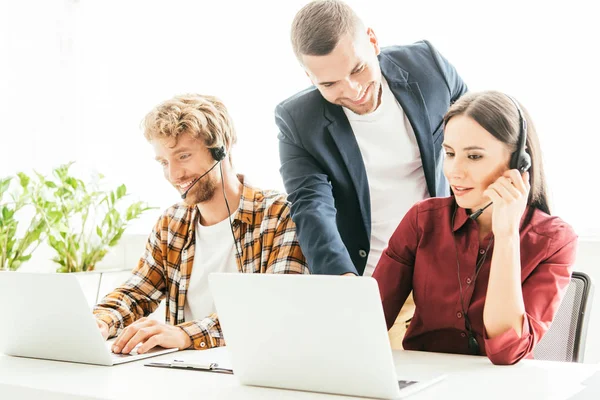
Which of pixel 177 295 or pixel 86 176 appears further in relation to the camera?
pixel 86 176

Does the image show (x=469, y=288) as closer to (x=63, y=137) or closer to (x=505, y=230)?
(x=505, y=230)

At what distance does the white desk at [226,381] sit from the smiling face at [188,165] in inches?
27.9

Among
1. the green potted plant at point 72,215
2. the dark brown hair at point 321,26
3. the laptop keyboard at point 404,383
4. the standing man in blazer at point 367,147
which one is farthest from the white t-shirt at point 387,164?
the green potted plant at point 72,215

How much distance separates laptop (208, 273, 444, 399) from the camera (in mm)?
1155

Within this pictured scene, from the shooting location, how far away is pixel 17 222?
3.64 meters

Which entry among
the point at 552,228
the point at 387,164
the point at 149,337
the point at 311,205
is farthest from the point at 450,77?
the point at 149,337

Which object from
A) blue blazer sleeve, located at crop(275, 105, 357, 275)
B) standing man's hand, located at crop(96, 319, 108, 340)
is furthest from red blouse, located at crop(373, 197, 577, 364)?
standing man's hand, located at crop(96, 319, 108, 340)

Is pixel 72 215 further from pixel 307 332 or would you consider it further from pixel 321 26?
pixel 307 332

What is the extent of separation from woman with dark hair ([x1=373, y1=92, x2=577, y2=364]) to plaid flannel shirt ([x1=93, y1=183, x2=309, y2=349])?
A: 1.25 feet

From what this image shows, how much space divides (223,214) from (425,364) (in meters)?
0.98

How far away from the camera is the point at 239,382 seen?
135 centimetres

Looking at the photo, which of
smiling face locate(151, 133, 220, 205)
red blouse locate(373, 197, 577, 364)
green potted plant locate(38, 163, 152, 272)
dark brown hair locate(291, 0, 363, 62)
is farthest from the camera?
green potted plant locate(38, 163, 152, 272)

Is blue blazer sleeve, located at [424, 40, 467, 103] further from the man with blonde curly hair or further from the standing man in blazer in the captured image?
the man with blonde curly hair

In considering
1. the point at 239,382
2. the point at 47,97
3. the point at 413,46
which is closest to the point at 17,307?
the point at 239,382
